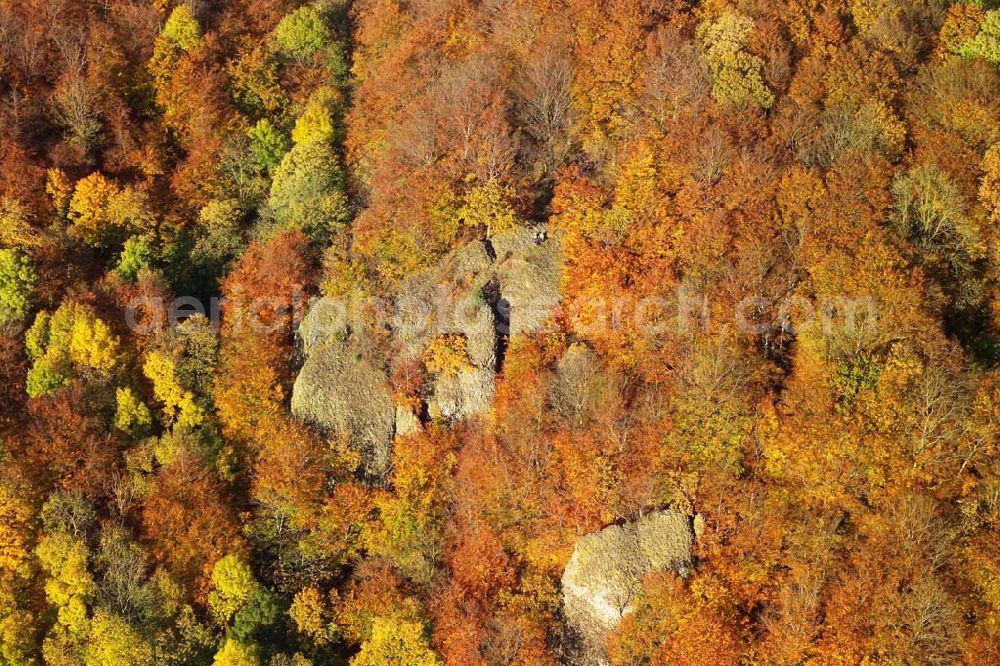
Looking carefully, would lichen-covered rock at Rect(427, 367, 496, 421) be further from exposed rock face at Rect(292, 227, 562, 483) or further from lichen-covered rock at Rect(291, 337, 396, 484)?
lichen-covered rock at Rect(291, 337, 396, 484)

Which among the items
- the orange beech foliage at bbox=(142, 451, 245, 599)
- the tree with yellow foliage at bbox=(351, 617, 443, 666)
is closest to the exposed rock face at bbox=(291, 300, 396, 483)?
the orange beech foliage at bbox=(142, 451, 245, 599)

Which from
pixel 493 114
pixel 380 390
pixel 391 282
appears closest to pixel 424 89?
pixel 493 114

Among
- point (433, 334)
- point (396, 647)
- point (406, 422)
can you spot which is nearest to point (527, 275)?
point (433, 334)

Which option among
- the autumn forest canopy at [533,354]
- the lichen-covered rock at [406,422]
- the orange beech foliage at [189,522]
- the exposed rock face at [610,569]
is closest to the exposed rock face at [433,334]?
the lichen-covered rock at [406,422]

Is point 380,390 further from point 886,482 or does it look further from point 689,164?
point 886,482

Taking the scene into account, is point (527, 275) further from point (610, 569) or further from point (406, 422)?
point (610, 569)
